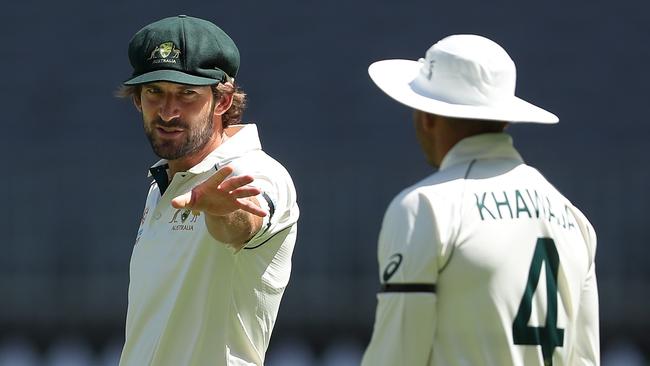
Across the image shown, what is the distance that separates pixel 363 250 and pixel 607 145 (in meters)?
2.42

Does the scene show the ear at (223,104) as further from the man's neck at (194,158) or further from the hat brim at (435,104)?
the hat brim at (435,104)

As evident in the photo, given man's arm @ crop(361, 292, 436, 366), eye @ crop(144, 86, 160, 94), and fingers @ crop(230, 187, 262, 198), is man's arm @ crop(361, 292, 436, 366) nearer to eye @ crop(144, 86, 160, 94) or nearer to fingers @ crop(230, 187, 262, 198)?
fingers @ crop(230, 187, 262, 198)

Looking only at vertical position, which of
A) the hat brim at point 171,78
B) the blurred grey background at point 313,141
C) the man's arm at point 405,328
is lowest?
the blurred grey background at point 313,141

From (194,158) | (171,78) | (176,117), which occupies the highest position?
(171,78)

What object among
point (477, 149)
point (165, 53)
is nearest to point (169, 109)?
point (165, 53)

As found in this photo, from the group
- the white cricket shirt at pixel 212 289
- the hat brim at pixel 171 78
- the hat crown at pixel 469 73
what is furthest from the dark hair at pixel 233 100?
the hat crown at pixel 469 73

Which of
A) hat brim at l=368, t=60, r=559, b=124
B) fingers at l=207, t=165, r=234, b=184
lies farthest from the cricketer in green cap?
hat brim at l=368, t=60, r=559, b=124

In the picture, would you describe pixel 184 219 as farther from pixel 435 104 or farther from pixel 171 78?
pixel 435 104

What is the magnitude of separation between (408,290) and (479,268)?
17cm

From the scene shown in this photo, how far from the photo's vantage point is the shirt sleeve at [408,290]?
304 cm

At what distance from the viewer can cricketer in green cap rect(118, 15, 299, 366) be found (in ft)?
12.6

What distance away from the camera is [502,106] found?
3270 millimetres

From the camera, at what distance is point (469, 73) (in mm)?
3260

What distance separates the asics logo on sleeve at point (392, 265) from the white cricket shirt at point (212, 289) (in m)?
0.74
